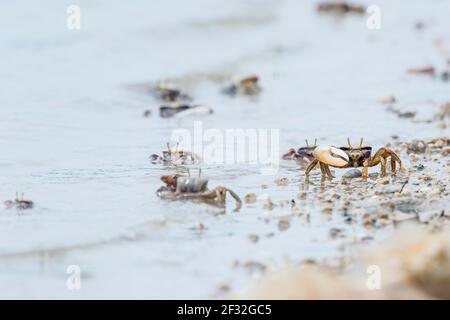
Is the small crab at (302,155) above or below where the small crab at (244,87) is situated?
below

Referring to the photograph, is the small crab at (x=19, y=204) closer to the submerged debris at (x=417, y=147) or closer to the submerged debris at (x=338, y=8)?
the submerged debris at (x=417, y=147)

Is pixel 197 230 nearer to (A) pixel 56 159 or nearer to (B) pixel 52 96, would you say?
(A) pixel 56 159

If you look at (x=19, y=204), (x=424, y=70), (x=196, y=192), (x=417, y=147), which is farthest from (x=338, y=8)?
(x=19, y=204)

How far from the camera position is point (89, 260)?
183 inches

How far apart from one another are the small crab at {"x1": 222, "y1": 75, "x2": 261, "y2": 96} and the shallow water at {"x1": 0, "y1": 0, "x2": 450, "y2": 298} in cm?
18

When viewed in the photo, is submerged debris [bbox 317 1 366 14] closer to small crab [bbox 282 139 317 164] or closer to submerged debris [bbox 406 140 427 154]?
submerged debris [bbox 406 140 427 154]

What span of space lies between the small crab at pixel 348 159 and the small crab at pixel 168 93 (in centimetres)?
375

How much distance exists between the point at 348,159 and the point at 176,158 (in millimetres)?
1294

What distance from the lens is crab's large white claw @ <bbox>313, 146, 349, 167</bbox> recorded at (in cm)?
629

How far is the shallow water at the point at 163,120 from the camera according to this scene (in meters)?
4.64

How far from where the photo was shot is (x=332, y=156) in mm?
6293

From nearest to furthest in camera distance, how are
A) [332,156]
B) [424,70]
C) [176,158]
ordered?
[332,156] → [176,158] → [424,70]

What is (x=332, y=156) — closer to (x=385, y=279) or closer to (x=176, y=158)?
(x=176, y=158)

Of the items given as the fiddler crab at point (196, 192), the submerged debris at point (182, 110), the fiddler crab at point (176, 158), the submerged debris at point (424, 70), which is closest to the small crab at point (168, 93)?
the submerged debris at point (182, 110)
